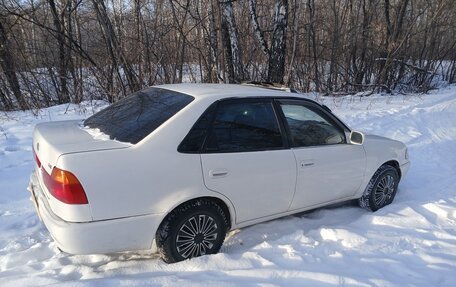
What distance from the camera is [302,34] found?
13.5 m

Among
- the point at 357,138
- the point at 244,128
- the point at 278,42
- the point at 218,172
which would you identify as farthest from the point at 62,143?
the point at 278,42

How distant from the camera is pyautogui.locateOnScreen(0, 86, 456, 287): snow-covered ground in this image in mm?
2920

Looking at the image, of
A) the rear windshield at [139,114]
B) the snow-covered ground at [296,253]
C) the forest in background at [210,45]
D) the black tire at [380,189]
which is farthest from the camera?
the forest in background at [210,45]

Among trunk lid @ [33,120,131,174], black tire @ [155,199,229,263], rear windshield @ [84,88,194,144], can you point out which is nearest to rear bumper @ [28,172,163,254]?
black tire @ [155,199,229,263]

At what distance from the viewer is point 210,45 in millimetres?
10641

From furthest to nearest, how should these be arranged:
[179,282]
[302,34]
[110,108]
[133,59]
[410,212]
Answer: [302,34] → [133,59] → [410,212] → [110,108] → [179,282]

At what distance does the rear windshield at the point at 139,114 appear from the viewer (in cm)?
305

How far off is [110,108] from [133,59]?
7571 mm

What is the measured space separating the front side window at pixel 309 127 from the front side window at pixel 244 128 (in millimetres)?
213

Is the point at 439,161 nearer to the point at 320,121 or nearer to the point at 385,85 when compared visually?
the point at 320,121

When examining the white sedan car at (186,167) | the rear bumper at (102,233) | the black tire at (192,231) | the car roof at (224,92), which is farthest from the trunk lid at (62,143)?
the car roof at (224,92)

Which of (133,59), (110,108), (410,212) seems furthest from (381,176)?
(133,59)

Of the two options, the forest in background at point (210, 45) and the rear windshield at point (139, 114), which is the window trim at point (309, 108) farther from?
the forest in background at point (210, 45)

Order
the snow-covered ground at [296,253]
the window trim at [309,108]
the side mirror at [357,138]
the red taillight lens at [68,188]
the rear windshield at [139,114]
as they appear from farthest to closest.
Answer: the side mirror at [357,138], the window trim at [309,108], the rear windshield at [139,114], the snow-covered ground at [296,253], the red taillight lens at [68,188]
